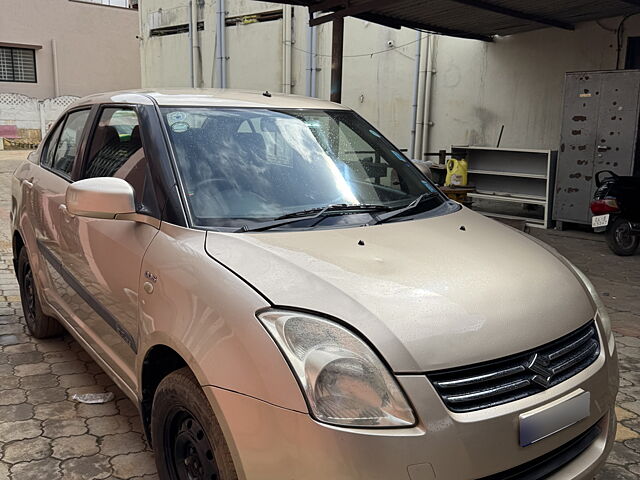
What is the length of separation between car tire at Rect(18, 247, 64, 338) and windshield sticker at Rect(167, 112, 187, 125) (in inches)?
78.4

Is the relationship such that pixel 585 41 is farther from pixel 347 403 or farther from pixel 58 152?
pixel 347 403

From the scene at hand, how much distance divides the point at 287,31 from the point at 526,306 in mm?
12875

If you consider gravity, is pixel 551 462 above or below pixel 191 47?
below

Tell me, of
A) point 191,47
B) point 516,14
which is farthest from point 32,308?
point 191,47

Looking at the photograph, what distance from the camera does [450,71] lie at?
35.9 ft

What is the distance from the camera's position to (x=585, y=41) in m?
9.07

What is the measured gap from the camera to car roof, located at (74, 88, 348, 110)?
2857mm

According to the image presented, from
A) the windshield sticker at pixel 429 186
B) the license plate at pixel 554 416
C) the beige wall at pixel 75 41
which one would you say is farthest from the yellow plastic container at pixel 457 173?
the beige wall at pixel 75 41

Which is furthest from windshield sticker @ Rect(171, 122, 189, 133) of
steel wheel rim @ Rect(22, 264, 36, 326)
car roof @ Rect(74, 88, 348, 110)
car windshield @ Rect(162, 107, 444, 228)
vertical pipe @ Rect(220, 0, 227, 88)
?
vertical pipe @ Rect(220, 0, 227, 88)

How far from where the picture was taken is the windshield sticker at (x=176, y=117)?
8.77 ft

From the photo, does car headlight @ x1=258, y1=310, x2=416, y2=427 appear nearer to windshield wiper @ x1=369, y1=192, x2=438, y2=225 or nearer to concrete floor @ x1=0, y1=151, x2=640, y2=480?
windshield wiper @ x1=369, y1=192, x2=438, y2=225

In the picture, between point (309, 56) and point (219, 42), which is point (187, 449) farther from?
point (219, 42)

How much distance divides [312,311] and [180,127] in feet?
4.27

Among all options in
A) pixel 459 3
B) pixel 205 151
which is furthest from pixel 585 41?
pixel 205 151
